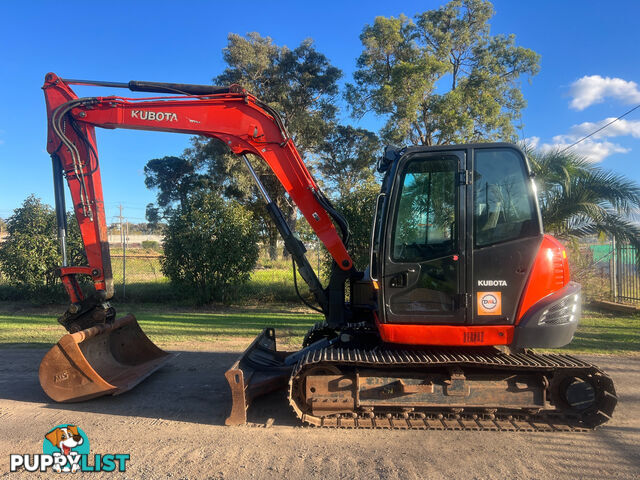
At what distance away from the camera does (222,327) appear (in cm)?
976

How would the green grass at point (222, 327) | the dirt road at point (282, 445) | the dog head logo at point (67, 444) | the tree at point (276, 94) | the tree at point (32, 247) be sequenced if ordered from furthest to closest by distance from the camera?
the tree at point (276, 94)
the tree at point (32, 247)
the green grass at point (222, 327)
the dog head logo at point (67, 444)
the dirt road at point (282, 445)

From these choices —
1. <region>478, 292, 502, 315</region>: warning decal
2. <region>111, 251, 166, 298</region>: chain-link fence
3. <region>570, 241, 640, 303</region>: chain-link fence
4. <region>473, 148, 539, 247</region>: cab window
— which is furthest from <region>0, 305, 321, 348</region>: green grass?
<region>570, 241, 640, 303</region>: chain-link fence

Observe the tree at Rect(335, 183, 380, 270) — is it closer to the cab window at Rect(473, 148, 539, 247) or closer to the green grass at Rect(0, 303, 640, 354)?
the green grass at Rect(0, 303, 640, 354)

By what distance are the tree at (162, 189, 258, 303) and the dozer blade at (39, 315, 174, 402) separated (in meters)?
6.18

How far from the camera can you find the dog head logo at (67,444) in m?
3.83

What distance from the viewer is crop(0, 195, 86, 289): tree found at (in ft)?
Answer: 41.2

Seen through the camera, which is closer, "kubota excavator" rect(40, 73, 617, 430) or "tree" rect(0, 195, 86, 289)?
"kubota excavator" rect(40, 73, 617, 430)

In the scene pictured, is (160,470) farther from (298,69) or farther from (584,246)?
(298,69)

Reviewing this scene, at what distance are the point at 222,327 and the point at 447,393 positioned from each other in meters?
6.37

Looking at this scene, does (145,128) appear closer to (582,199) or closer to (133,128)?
(133,128)

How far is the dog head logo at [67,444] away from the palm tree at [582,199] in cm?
954

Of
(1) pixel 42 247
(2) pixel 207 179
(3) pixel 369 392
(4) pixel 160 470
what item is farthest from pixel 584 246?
(2) pixel 207 179

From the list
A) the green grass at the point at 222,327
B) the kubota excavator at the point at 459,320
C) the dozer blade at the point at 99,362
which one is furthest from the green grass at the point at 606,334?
the dozer blade at the point at 99,362

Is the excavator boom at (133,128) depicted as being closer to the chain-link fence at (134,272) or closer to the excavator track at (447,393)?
the excavator track at (447,393)
